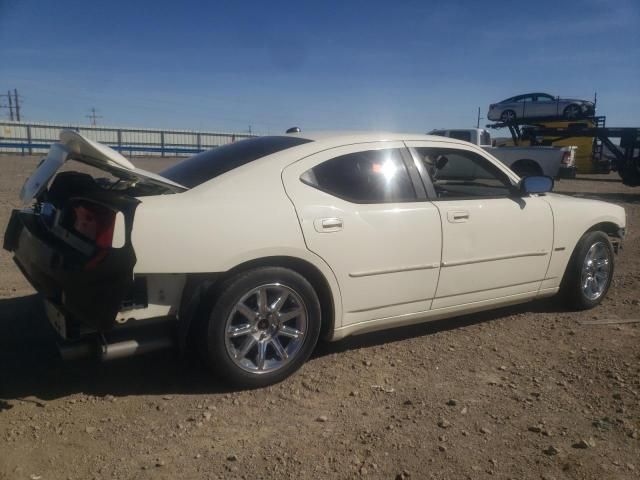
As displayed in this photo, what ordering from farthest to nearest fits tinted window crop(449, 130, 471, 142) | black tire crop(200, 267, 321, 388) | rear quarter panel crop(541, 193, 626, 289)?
tinted window crop(449, 130, 471, 142), rear quarter panel crop(541, 193, 626, 289), black tire crop(200, 267, 321, 388)

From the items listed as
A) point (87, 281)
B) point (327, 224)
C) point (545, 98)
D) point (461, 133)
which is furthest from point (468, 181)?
point (545, 98)

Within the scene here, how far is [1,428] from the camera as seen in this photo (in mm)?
2822

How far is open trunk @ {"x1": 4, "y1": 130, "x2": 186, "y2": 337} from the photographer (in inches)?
109

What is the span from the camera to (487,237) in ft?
13.4

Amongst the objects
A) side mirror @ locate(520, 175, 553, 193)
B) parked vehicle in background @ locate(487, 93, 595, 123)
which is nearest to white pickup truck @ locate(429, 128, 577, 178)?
parked vehicle in background @ locate(487, 93, 595, 123)

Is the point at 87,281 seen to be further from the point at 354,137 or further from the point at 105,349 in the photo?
the point at 354,137

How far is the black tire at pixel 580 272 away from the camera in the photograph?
15.7 ft

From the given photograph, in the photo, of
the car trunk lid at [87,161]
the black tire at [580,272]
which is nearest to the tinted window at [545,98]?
the black tire at [580,272]

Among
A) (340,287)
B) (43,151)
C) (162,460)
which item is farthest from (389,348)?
(43,151)

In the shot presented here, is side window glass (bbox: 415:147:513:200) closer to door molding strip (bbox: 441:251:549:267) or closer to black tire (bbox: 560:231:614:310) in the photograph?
door molding strip (bbox: 441:251:549:267)

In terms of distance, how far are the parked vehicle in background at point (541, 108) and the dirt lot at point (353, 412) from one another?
19.7 m

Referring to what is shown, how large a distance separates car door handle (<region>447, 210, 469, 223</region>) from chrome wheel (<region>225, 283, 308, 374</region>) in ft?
4.21

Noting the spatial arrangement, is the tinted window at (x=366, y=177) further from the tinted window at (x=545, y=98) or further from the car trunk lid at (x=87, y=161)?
the tinted window at (x=545, y=98)

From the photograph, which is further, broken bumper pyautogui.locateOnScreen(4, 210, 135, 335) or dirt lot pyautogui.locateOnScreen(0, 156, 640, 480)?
broken bumper pyautogui.locateOnScreen(4, 210, 135, 335)
